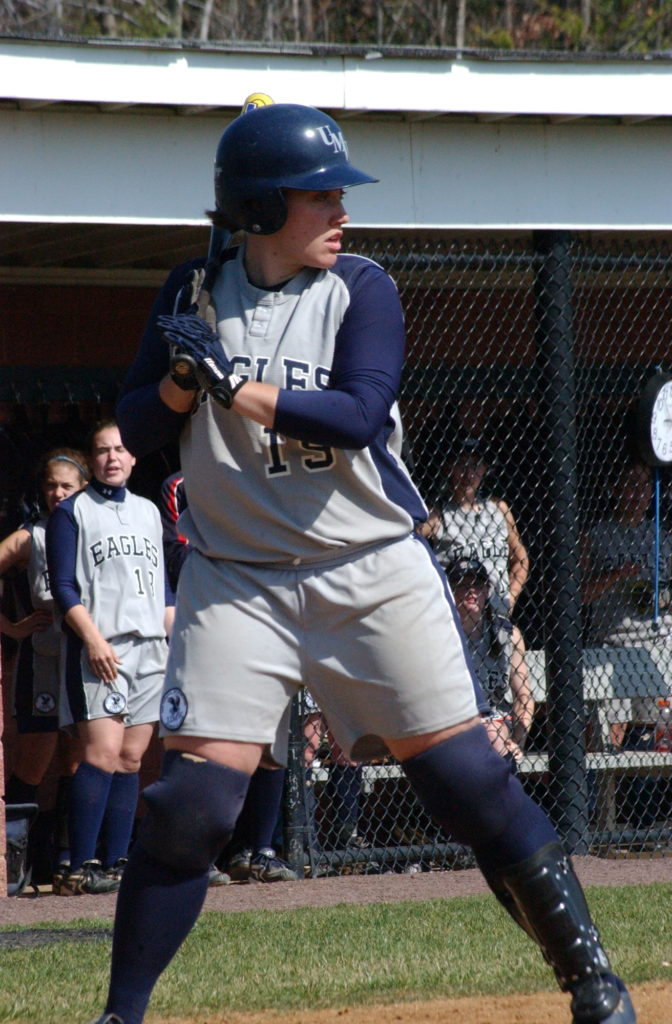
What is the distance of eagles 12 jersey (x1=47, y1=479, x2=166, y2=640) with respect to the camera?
20.7 feet

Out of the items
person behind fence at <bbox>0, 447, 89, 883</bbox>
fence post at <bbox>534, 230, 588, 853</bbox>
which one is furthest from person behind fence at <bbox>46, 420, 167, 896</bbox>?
fence post at <bbox>534, 230, 588, 853</bbox>

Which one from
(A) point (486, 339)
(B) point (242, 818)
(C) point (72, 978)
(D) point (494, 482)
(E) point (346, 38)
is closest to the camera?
(C) point (72, 978)

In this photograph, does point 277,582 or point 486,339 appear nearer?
point 277,582

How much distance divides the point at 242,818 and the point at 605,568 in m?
2.30

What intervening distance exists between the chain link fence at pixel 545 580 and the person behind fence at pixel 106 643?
2.52ft

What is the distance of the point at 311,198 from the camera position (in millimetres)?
3100

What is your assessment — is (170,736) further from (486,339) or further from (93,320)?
(486,339)

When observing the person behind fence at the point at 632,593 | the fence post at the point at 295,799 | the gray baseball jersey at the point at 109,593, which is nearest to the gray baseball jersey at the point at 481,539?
the person behind fence at the point at 632,593

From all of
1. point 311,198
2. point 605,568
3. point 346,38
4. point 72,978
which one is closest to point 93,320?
point 605,568

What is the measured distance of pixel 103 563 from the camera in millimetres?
6340

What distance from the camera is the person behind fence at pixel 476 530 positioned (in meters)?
7.05

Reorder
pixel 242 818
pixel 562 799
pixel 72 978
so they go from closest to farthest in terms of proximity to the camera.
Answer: pixel 72 978 → pixel 242 818 → pixel 562 799

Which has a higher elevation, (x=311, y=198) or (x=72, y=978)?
(x=311, y=198)

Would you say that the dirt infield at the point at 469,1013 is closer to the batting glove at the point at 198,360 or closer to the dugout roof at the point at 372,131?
the batting glove at the point at 198,360
